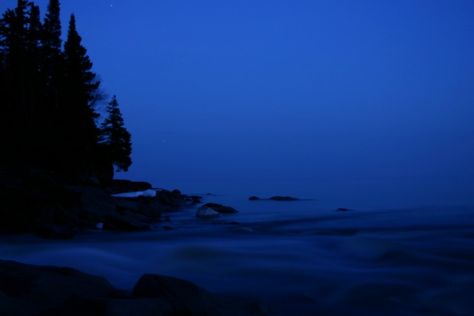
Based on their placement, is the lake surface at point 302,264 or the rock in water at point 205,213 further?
the rock in water at point 205,213

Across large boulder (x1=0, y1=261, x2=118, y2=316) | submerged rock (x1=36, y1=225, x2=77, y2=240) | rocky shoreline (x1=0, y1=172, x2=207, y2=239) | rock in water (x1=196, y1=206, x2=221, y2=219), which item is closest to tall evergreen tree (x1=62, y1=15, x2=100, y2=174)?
rock in water (x1=196, y1=206, x2=221, y2=219)

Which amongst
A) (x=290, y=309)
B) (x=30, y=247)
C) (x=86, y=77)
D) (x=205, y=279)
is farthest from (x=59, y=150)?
(x=290, y=309)

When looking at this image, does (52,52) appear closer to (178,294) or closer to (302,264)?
(302,264)

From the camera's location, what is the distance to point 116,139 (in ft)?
128

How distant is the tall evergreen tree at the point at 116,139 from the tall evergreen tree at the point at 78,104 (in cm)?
490

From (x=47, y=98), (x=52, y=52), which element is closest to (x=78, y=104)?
(x=47, y=98)

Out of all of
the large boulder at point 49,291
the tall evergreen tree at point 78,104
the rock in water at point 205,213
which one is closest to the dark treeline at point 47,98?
the tall evergreen tree at point 78,104

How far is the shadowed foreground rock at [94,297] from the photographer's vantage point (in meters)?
2.52

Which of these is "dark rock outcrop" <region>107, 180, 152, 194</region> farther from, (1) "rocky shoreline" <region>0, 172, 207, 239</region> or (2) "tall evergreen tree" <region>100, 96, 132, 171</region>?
(1) "rocky shoreline" <region>0, 172, 207, 239</region>

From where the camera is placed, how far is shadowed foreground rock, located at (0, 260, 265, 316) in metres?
2.52

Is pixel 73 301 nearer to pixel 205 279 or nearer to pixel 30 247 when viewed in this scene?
pixel 205 279

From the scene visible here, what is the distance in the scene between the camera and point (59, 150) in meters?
24.8

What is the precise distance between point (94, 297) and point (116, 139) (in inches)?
1487

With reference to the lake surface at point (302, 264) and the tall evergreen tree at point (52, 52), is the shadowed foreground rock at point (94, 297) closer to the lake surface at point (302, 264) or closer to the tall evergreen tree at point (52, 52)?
the lake surface at point (302, 264)
